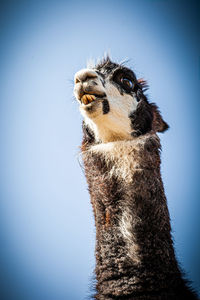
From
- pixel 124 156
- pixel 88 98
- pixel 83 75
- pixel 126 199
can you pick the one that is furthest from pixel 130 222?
pixel 83 75

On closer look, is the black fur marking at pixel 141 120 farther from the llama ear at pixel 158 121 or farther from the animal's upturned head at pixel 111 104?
the llama ear at pixel 158 121

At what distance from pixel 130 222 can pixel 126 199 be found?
213 mm

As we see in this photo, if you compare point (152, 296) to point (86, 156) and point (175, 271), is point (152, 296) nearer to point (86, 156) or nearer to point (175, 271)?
point (175, 271)

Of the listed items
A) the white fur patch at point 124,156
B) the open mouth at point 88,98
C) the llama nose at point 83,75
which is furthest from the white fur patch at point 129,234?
the llama nose at point 83,75

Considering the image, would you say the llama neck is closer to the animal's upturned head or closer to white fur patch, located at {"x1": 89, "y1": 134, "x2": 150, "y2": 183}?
white fur patch, located at {"x1": 89, "y1": 134, "x2": 150, "y2": 183}

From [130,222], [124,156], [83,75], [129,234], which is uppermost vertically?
[83,75]

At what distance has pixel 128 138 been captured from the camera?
242 centimetres

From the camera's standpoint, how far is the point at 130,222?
218 cm

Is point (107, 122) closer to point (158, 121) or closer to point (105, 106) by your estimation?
point (105, 106)

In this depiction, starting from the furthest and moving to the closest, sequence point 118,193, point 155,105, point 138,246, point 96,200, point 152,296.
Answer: point 155,105 < point 96,200 < point 118,193 < point 138,246 < point 152,296

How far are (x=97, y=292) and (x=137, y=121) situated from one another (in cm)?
180

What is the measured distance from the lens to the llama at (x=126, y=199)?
6.83 feet

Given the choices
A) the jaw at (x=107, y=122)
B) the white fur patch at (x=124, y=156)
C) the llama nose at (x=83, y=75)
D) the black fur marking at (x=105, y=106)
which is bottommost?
the white fur patch at (x=124, y=156)

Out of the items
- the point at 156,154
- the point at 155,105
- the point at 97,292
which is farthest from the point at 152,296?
the point at 155,105
